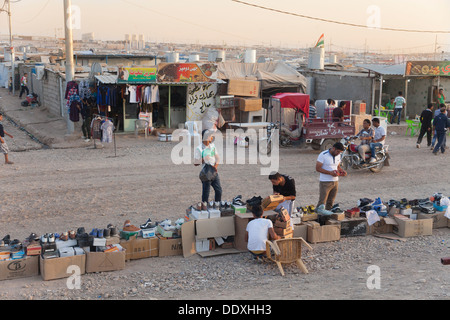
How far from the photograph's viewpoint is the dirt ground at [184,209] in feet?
23.1

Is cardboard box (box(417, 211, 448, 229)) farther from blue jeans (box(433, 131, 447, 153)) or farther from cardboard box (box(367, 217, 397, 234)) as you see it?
blue jeans (box(433, 131, 447, 153))

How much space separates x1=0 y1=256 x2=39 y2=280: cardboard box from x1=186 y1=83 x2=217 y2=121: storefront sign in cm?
1430

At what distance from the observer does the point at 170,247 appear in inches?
329

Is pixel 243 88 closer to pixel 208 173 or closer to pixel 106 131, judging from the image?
pixel 106 131

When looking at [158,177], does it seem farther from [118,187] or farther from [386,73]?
[386,73]

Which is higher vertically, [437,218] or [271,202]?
[271,202]

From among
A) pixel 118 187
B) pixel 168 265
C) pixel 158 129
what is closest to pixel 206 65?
pixel 158 129

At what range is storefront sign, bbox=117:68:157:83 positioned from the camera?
1914 centimetres

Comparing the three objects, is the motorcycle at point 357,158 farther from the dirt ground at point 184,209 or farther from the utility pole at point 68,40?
the utility pole at point 68,40

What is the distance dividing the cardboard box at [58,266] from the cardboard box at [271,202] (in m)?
3.07

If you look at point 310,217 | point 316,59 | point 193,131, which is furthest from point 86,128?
point 316,59

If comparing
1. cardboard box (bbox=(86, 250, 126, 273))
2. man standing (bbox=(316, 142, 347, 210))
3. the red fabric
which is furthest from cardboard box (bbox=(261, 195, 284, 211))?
the red fabric

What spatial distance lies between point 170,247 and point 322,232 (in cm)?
269

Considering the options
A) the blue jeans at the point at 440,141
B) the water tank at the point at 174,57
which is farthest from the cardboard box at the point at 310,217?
the water tank at the point at 174,57
